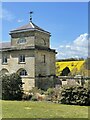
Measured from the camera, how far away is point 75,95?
27.3m

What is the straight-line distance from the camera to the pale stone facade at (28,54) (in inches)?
1531

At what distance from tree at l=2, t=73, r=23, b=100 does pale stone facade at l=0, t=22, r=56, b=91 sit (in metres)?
5.57

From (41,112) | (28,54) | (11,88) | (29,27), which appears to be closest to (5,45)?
(29,27)

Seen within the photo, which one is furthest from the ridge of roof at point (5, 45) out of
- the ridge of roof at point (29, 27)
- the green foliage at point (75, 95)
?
the green foliage at point (75, 95)

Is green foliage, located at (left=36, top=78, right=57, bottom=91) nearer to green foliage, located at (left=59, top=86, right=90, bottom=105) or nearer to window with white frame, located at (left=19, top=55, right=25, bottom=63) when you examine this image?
window with white frame, located at (left=19, top=55, right=25, bottom=63)

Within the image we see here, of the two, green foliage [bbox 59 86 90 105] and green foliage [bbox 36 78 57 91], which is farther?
green foliage [bbox 36 78 57 91]

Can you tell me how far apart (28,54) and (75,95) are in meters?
13.6

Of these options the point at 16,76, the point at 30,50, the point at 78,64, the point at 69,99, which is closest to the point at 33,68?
the point at 30,50

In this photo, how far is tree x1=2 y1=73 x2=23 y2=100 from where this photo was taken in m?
32.1

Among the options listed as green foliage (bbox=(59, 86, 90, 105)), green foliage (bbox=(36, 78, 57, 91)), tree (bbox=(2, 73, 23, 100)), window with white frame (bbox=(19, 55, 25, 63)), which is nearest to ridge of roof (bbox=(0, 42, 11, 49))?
window with white frame (bbox=(19, 55, 25, 63))

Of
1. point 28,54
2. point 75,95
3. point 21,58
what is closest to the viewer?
point 75,95

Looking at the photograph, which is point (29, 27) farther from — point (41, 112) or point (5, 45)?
point (41, 112)

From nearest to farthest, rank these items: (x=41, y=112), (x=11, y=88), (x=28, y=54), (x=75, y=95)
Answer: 1. (x=41, y=112)
2. (x=75, y=95)
3. (x=11, y=88)
4. (x=28, y=54)

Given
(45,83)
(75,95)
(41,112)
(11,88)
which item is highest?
(45,83)
